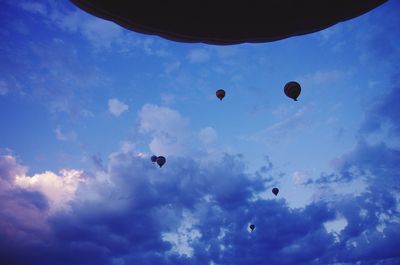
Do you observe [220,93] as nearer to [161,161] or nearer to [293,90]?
[293,90]

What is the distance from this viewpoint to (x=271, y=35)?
157 inches

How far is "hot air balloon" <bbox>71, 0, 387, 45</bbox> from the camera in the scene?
354 cm

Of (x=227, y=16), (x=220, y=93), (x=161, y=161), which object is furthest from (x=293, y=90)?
(x=161, y=161)

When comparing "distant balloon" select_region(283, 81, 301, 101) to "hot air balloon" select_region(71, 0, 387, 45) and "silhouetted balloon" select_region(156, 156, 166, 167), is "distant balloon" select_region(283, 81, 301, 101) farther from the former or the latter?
"silhouetted balloon" select_region(156, 156, 166, 167)

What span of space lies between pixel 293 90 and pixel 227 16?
8671 mm

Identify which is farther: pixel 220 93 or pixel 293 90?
pixel 220 93

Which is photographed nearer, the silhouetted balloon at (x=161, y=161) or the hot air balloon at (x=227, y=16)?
the hot air balloon at (x=227, y=16)

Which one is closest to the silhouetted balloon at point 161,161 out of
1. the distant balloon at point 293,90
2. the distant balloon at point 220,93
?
the distant balloon at point 220,93

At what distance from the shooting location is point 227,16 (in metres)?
3.78

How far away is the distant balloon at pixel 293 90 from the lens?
11719mm

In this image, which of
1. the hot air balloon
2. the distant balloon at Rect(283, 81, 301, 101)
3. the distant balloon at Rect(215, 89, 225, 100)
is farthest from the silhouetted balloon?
the hot air balloon

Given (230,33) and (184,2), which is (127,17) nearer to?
(184,2)

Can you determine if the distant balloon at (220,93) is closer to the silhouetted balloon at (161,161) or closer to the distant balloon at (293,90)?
the distant balloon at (293,90)

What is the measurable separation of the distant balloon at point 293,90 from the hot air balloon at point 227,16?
8023 millimetres
